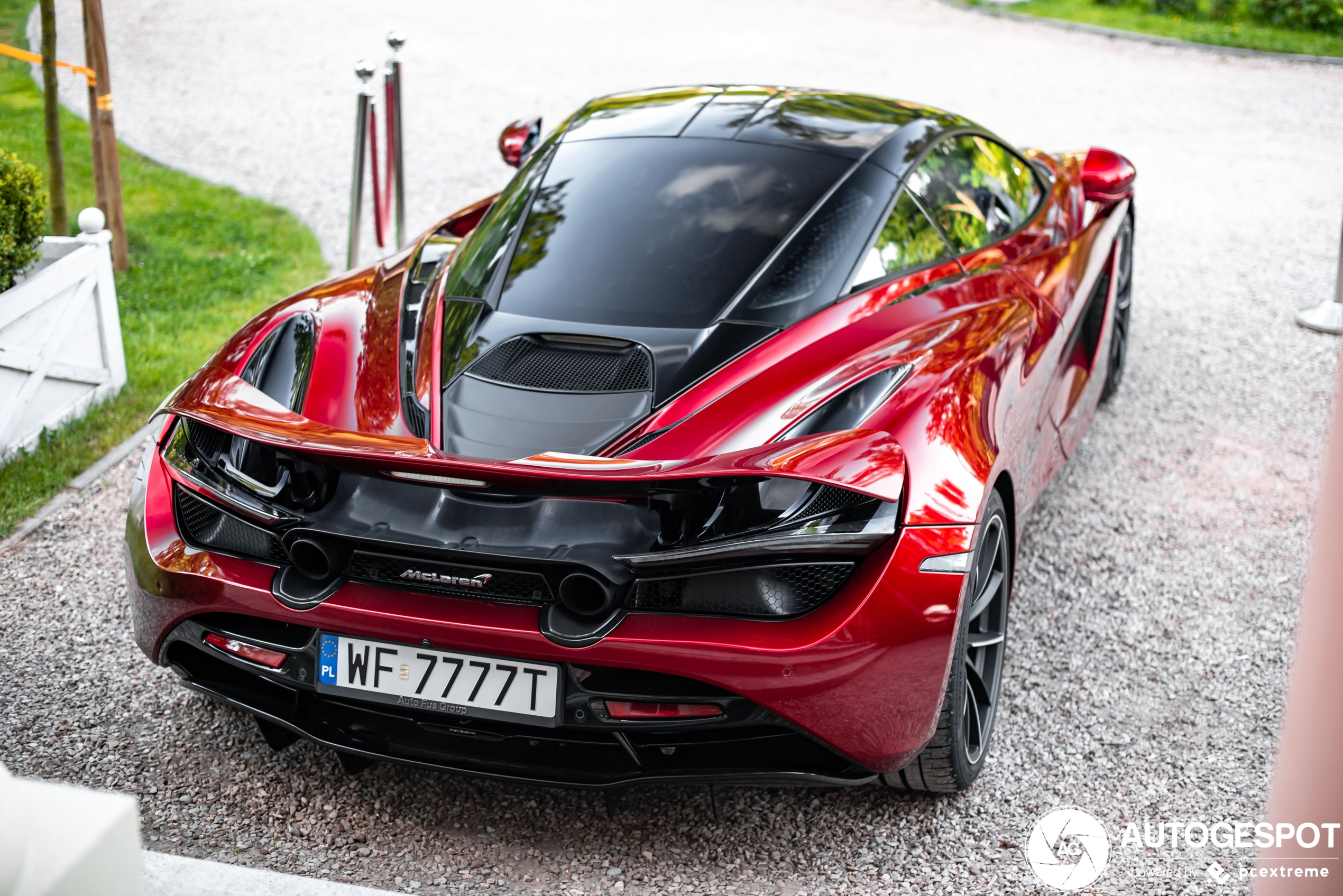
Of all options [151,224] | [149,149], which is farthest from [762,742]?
[149,149]

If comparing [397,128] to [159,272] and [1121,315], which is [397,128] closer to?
[159,272]

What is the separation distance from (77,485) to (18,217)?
1.07 meters

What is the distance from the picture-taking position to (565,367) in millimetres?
2795

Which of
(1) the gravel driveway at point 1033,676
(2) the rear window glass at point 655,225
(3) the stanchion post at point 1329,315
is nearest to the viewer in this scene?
(1) the gravel driveway at point 1033,676

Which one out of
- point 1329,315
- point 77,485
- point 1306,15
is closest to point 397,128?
point 77,485

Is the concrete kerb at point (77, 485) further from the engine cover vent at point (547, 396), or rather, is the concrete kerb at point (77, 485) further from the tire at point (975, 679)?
the tire at point (975, 679)

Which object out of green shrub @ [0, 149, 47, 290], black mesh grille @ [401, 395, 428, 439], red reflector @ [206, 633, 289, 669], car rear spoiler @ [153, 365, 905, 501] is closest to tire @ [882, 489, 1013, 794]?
car rear spoiler @ [153, 365, 905, 501]

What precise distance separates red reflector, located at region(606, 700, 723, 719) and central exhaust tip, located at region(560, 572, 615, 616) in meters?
0.20

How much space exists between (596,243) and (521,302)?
306mm

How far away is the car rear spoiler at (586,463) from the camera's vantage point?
2158 mm

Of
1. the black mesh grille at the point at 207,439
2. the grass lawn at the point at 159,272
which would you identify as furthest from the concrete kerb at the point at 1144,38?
the black mesh grille at the point at 207,439

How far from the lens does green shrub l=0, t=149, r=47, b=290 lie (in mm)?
4457

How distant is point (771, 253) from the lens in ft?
10.1

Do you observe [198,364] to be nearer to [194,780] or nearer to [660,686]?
[194,780]
